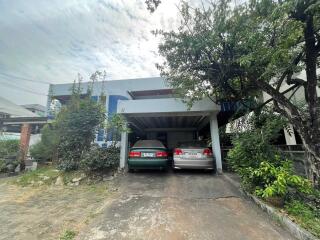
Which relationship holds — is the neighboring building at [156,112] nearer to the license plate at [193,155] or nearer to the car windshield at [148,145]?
the car windshield at [148,145]

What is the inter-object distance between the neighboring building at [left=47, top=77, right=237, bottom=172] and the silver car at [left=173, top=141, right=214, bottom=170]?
0.83 m

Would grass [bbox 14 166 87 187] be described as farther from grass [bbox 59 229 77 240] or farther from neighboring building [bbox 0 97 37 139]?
neighboring building [bbox 0 97 37 139]

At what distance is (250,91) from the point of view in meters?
7.47

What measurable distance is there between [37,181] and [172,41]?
748cm

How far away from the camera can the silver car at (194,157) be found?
727cm

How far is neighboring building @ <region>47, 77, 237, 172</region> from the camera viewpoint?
307 inches

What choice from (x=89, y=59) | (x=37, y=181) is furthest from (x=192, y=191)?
(x=89, y=59)

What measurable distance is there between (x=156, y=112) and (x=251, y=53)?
13.8 feet

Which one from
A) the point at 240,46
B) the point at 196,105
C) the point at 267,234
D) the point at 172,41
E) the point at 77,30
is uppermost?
the point at 77,30

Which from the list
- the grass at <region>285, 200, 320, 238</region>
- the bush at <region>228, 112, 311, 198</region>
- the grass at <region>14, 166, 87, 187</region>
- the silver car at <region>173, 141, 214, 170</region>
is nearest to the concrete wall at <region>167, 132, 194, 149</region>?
the silver car at <region>173, 141, 214, 170</region>

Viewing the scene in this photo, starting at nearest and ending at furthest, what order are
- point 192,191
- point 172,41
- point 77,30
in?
point 192,191 → point 172,41 → point 77,30

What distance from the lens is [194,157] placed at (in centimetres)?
730

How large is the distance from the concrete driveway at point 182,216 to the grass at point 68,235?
212 mm

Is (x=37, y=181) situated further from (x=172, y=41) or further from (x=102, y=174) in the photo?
(x=172, y=41)
